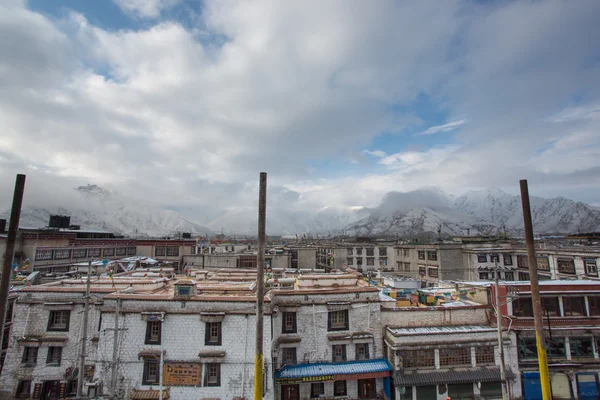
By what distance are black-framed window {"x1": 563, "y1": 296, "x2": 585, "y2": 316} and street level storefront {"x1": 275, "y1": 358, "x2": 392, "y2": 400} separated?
55.4 feet

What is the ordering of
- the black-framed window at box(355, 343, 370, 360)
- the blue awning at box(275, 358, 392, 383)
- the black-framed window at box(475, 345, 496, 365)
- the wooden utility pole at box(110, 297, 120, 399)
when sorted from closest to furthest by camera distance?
the wooden utility pole at box(110, 297, 120, 399) → the blue awning at box(275, 358, 392, 383) → the black-framed window at box(475, 345, 496, 365) → the black-framed window at box(355, 343, 370, 360)

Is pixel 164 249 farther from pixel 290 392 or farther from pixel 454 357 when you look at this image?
pixel 454 357

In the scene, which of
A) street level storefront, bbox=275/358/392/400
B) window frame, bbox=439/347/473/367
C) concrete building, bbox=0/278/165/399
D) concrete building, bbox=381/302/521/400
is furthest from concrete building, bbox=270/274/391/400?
concrete building, bbox=0/278/165/399

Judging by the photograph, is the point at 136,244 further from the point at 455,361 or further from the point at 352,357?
the point at 455,361

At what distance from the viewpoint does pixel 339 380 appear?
25.8 m

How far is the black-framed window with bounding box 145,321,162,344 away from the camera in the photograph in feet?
77.1

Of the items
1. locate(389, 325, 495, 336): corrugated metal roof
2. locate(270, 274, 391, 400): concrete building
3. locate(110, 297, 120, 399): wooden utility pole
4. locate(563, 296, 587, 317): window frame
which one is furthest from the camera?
locate(563, 296, 587, 317): window frame

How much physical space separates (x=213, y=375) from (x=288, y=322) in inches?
275

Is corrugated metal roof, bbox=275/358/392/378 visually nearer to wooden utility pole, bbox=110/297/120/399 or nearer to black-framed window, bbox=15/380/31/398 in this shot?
wooden utility pole, bbox=110/297/120/399

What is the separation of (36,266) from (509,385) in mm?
69911

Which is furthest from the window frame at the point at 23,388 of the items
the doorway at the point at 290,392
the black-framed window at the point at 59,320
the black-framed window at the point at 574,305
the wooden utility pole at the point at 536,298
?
the black-framed window at the point at 574,305

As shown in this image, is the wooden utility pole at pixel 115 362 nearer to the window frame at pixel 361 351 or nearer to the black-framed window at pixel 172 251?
the window frame at pixel 361 351

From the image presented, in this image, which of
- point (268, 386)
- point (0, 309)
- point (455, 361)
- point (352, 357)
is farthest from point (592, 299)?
point (0, 309)

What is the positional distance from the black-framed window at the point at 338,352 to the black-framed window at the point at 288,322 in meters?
3.70
